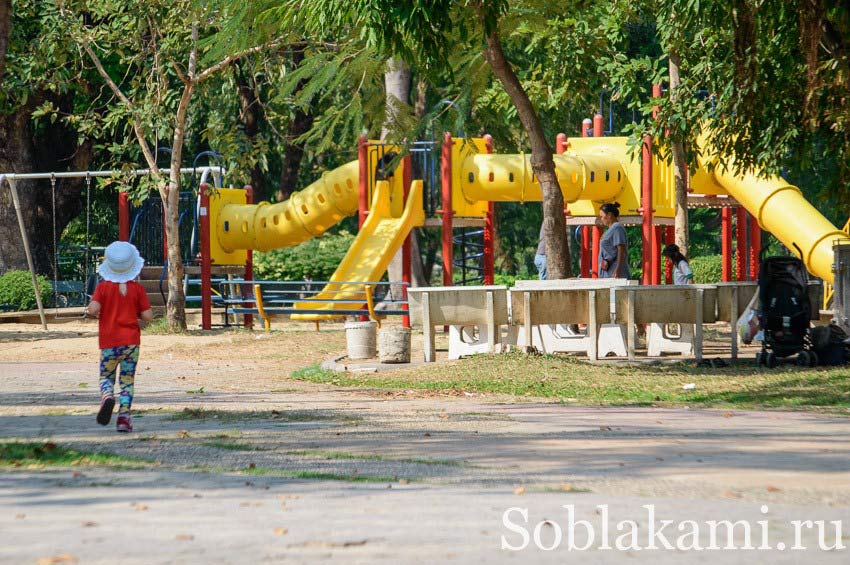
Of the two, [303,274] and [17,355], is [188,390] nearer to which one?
[17,355]

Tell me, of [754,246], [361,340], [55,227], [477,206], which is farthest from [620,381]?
[55,227]

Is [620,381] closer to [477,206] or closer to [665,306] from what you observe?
[665,306]

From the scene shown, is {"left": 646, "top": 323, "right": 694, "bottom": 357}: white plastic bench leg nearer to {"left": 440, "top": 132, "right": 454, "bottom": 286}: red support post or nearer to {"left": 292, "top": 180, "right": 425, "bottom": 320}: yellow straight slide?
{"left": 440, "top": 132, "right": 454, "bottom": 286}: red support post

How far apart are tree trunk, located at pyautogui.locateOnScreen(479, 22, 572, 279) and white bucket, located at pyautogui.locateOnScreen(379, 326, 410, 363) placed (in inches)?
93.0

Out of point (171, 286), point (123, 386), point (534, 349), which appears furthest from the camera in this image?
point (171, 286)

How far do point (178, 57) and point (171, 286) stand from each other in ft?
18.3

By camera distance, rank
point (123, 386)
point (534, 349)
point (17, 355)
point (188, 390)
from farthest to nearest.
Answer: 1. point (17, 355)
2. point (534, 349)
3. point (188, 390)
4. point (123, 386)

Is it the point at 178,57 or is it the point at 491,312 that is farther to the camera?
the point at 178,57

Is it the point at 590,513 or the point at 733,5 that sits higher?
the point at 733,5

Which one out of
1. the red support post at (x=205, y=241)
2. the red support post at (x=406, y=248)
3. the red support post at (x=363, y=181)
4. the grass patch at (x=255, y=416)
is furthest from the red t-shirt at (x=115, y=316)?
the red support post at (x=363, y=181)

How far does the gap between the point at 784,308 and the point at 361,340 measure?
17.9 feet

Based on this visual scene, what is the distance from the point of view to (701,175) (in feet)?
83.8

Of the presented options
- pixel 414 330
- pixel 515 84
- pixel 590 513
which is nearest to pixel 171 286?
pixel 414 330

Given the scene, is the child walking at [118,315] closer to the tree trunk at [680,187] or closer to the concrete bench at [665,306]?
the concrete bench at [665,306]
